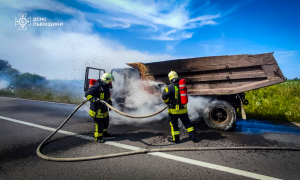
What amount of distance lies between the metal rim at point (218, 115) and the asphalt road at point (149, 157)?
407 millimetres

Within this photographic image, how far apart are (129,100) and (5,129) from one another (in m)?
4.02

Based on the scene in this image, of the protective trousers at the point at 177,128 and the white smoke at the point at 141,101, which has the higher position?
the white smoke at the point at 141,101

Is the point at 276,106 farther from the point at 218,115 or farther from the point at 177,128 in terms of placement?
the point at 177,128

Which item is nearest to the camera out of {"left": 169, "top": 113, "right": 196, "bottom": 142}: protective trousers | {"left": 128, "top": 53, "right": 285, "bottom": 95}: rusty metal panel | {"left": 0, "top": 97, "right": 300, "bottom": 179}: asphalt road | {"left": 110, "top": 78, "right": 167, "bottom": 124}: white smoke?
{"left": 0, "top": 97, "right": 300, "bottom": 179}: asphalt road

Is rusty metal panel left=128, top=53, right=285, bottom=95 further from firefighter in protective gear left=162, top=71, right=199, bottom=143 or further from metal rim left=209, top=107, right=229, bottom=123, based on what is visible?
firefighter in protective gear left=162, top=71, right=199, bottom=143

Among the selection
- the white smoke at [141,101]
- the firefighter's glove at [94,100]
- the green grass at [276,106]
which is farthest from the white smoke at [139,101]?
the green grass at [276,106]

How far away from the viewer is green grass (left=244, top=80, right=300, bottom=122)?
5.94 metres

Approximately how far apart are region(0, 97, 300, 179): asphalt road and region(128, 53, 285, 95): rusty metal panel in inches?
51.4

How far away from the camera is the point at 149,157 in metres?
2.91

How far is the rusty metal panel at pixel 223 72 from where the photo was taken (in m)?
4.02

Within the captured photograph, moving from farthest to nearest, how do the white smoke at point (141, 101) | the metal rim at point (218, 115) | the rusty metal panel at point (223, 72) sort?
the white smoke at point (141, 101) < the metal rim at point (218, 115) < the rusty metal panel at point (223, 72)

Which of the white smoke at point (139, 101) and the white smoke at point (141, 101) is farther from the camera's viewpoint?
the white smoke at point (139, 101)

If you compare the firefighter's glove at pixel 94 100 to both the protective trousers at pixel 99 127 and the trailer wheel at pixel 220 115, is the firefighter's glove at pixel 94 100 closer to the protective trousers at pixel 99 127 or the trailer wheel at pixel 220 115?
the protective trousers at pixel 99 127

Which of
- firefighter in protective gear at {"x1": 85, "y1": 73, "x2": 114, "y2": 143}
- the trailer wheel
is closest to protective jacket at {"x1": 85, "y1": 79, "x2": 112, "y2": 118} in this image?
firefighter in protective gear at {"x1": 85, "y1": 73, "x2": 114, "y2": 143}
